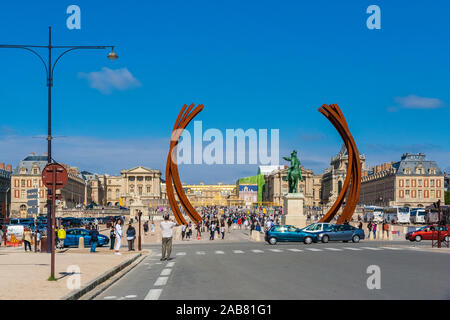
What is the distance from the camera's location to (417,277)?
15.2 metres

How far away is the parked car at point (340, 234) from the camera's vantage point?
38.7 m

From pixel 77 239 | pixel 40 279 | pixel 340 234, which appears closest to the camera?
pixel 40 279

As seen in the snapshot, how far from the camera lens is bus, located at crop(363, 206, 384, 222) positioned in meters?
89.8

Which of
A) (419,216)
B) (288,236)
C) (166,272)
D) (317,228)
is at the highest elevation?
(166,272)

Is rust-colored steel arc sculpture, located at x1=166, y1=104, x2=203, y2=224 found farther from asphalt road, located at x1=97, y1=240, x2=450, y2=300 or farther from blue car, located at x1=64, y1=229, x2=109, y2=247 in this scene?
asphalt road, located at x1=97, y1=240, x2=450, y2=300

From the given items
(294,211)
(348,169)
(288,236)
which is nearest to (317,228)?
(288,236)

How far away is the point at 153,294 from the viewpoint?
40.7 feet

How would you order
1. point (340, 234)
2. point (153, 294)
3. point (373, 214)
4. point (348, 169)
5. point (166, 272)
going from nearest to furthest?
point (153, 294) → point (166, 272) → point (340, 234) → point (348, 169) → point (373, 214)

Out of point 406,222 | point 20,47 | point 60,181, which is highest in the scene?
point 20,47

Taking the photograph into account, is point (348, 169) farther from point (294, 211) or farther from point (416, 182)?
point (416, 182)

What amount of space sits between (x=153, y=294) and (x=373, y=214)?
8268cm
